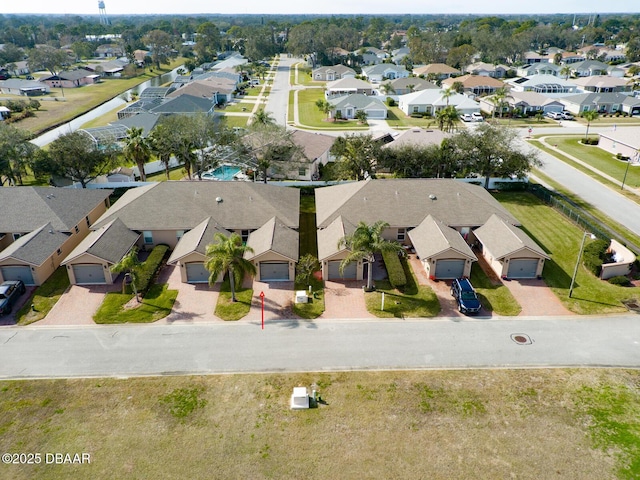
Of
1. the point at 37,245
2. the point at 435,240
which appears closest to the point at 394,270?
the point at 435,240

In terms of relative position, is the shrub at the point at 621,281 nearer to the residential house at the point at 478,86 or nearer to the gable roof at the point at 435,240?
→ the gable roof at the point at 435,240

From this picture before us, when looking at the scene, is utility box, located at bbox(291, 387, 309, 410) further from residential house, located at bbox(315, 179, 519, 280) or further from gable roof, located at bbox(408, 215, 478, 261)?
gable roof, located at bbox(408, 215, 478, 261)

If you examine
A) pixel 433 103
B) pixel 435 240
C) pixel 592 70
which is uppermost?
pixel 592 70

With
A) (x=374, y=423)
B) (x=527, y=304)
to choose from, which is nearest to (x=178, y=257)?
(x=374, y=423)

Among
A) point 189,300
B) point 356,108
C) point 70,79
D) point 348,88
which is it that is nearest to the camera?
point 189,300

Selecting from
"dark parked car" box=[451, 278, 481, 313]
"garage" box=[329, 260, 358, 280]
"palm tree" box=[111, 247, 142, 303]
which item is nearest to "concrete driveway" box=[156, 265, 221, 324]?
"palm tree" box=[111, 247, 142, 303]

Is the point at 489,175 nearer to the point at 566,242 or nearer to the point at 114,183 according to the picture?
the point at 566,242

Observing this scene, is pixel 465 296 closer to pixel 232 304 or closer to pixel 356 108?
pixel 232 304
